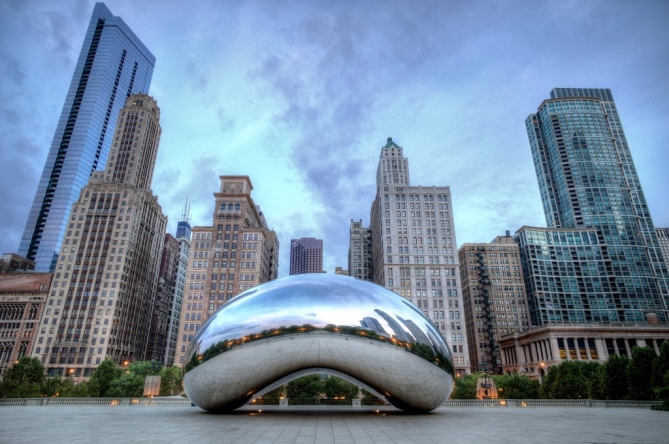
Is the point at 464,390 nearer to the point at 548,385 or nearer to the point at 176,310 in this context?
the point at 548,385

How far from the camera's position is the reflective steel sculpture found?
13.2 meters

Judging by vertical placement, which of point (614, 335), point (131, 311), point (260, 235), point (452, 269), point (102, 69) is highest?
point (102, 69)

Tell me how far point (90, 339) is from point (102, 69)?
443 ft

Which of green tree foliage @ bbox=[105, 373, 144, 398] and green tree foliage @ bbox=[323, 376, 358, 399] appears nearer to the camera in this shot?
green tree foliage @ bbox=[105, 373, 144, 398]

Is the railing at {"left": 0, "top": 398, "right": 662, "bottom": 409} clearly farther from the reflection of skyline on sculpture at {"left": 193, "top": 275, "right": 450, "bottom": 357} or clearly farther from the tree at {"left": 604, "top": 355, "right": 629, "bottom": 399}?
the reflection of skyline on sculpture at {"left": 193, "top": 275, "right": 450, "bottom": 357}

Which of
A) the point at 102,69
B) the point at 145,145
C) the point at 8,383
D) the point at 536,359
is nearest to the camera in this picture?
the point at 8,383

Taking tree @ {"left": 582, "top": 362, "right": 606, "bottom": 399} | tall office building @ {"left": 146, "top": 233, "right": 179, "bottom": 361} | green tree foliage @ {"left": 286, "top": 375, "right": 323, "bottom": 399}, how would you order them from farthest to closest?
tall office building @ {"left": 146, "top": 233, "right": 179, "bottom": 361} < green tree foliage @ {"left": 286, "top": 375, "right": 323, "bottom": 399} < tree @ {"left": 582, "top": 362, "right": 606, "bottom": 399}

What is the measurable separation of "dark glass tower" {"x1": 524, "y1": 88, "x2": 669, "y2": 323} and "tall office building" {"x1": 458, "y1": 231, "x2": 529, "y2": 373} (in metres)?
6.70

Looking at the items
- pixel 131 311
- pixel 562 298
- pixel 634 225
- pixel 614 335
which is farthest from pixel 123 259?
pixel 634 225

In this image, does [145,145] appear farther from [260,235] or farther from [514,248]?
[514,248]

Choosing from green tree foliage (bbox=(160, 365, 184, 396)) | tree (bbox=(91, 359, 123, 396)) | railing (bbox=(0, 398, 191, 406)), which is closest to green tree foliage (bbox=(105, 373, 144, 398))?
tree (bbox=(91, 359, 123, 396))

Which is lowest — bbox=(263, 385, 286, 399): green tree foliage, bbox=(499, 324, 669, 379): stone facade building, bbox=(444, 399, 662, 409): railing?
bbox=(263, 385, 286, 399): green tree foliage

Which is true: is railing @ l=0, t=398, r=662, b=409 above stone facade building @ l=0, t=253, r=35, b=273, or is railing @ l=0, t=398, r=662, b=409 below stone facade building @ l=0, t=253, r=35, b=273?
below

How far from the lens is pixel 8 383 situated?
41.1 m
